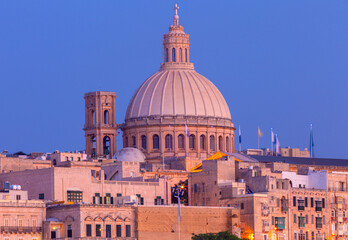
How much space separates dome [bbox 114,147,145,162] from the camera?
500 ft

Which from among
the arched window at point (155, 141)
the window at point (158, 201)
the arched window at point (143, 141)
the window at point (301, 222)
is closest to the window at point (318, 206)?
the window at point (301, 222)

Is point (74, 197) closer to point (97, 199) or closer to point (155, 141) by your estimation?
point (97, 199)

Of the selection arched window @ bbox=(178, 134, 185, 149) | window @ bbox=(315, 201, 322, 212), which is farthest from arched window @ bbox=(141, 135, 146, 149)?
window @ bbox=(315, 201, 322, 212)

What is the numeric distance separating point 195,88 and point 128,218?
37.9 m

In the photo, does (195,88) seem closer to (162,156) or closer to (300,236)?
(162,156)

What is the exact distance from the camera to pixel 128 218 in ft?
411

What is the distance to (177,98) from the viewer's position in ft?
527

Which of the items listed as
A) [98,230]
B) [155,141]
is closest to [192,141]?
[155,141]

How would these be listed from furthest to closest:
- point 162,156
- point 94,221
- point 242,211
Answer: point 162,156, point 242,211, point 94,221

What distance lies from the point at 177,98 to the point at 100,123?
8.22 meters

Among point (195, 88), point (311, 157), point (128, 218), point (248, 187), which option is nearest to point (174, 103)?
point (195, 88)

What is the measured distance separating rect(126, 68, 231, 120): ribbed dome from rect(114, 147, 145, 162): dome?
729 centimetres

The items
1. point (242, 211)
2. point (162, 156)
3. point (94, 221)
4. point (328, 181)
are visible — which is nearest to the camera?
point (94, 221)

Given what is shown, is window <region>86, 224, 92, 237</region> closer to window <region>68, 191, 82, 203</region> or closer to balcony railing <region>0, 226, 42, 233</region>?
balcony railing <region>0, 226, 42, 233</region>
